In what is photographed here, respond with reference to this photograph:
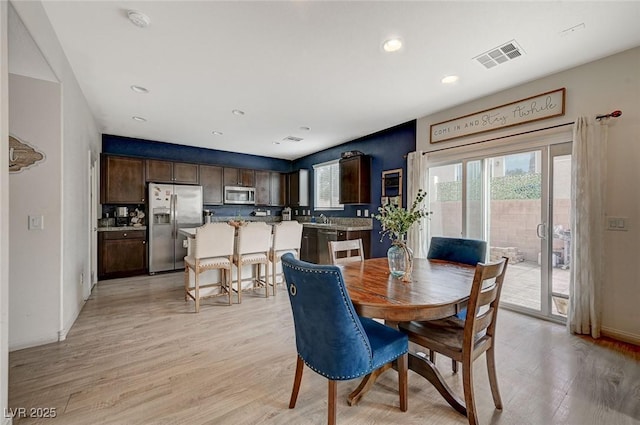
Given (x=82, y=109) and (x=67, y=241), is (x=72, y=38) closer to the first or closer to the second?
(x=82, y=109)

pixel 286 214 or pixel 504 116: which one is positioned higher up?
pixel 504 116

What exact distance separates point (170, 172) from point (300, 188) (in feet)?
9.15

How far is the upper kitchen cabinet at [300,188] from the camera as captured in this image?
22.2 feet

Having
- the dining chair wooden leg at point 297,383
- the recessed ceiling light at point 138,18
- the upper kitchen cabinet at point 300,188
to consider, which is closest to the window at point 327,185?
the upper kitchen cabinet at point 300,188

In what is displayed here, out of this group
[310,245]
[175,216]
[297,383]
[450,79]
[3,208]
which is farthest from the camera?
[310,245]

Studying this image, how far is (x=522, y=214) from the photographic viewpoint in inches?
131

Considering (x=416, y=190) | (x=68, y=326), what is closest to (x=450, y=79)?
(x=416, y=190)

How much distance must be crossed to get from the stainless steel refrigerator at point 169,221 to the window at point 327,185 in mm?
2680

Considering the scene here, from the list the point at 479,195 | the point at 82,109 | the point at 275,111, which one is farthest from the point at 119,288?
the point at 479,195

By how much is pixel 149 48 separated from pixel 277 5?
4.31 feet

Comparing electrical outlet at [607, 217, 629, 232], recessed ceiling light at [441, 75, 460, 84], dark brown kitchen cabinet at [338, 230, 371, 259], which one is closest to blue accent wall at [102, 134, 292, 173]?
dark brown kitchen cabinet at [338, 230, 371, 259]

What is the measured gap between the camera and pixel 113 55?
259 centimetres

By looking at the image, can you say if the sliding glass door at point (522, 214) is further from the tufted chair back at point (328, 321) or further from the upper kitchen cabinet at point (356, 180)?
the tufted chair back at point (328, 321)

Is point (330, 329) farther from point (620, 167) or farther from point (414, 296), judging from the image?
point (620, 167)
